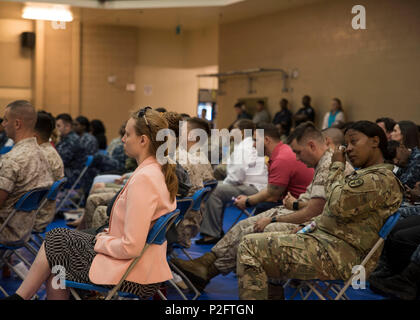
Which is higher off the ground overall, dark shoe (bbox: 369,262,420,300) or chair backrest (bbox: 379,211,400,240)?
chair backrest (bbox: 379,211,400,240)

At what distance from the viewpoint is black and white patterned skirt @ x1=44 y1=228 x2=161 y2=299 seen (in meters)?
2.76

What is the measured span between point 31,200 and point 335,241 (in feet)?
6.98

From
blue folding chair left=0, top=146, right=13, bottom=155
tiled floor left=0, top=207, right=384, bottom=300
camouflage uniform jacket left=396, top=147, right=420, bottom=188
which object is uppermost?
camouflage uniform jacket left=396, top=147, right=420, bottom=188

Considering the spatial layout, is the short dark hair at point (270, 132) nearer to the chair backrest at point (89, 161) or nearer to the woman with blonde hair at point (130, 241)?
the woman with blonde hair at point (130, 241)

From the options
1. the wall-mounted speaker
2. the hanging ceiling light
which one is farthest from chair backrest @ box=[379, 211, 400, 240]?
the wall-mounted speaker

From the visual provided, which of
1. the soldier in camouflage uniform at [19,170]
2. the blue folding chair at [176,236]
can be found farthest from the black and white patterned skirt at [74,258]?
the soldier in camouflage uniform at [19,170]

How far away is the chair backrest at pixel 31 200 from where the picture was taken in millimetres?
3771

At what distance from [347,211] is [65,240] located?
1.53 m

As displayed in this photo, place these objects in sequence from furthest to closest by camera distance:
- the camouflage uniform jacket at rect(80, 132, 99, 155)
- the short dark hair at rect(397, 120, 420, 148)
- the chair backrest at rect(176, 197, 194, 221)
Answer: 1. the camouflage uniform jacket at rect(80, 132, 99, 155)
2. the short dark hair at rect(397, 120, 420, 148)
3. the chair backrest at rect(176, 197, 194, 221)

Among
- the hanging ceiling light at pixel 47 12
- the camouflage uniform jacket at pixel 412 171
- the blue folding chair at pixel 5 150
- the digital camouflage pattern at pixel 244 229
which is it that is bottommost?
the digital camouflage pattern at pixel 244 229

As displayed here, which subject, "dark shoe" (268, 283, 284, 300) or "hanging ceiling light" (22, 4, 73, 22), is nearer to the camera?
"dark shoe" (268, 283, 284, 300)

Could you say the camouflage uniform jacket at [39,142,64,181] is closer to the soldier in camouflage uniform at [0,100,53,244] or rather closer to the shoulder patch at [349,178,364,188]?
the soldier in camouflage uniform at [0,100,53,244]

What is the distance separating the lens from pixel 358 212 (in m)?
3.01

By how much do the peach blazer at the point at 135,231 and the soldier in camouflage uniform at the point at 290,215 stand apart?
3.90 feet
